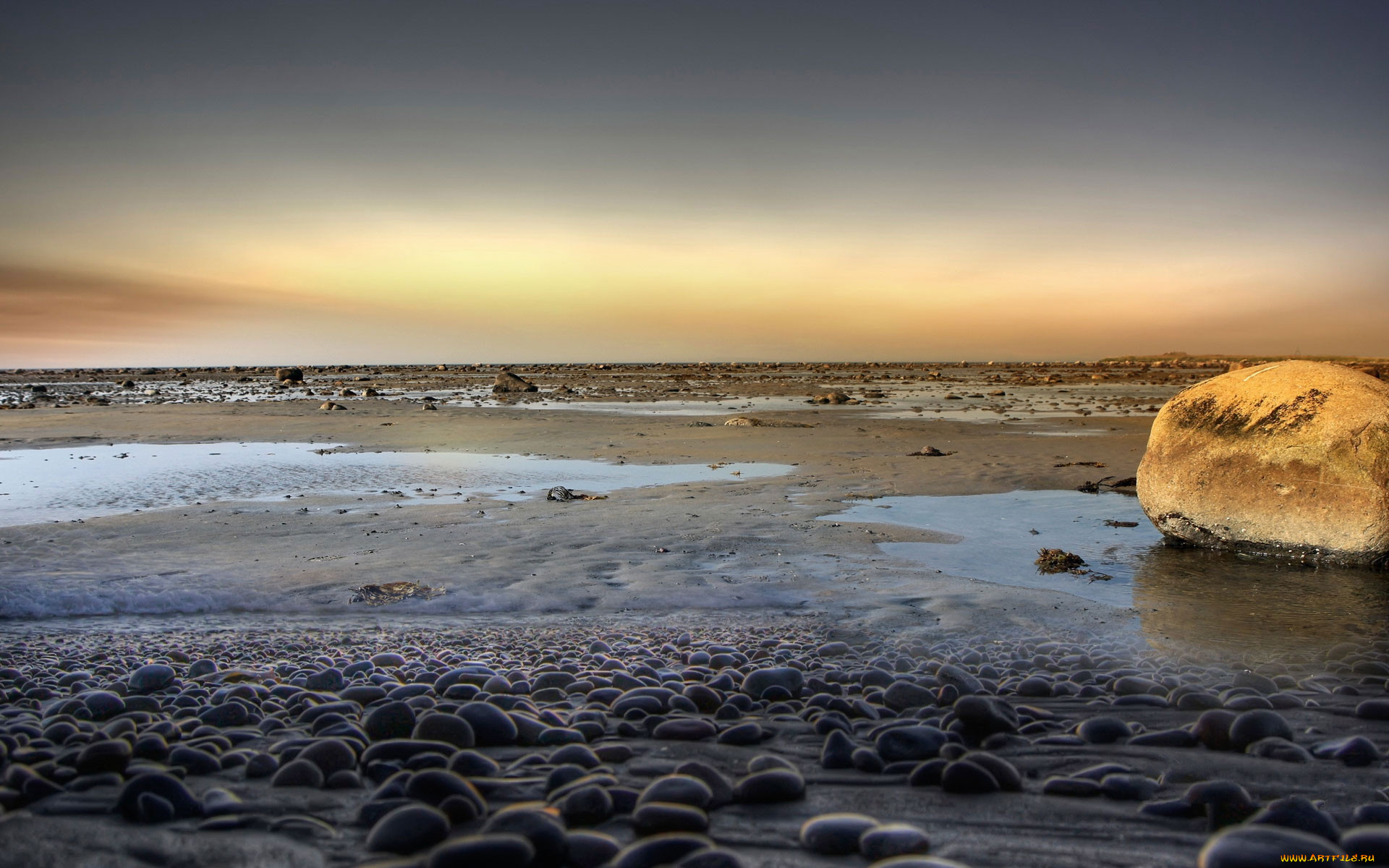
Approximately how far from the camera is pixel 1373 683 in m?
3.52

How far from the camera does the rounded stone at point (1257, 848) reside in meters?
2.01

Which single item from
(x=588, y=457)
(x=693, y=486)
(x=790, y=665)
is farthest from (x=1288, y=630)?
(x=588, y=457)

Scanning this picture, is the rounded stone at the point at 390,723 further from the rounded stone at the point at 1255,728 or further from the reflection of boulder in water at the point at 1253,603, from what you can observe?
the reflection of boulder in water at the point at 1253,603

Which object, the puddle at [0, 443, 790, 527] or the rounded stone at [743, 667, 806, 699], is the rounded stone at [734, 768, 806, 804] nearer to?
the rounded stone at [743, 667, 806, 699]

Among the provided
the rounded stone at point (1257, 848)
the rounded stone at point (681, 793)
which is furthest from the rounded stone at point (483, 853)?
the rounded stone at point (1257, 848)

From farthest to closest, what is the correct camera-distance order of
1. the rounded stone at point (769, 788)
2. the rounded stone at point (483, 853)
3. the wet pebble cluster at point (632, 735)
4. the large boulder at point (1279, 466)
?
the large boulder at point (1279, 466) → the rounded stone at point (769, 788) → the wet pebble cluster at point (632, 735) → the rounded stone at point (483, 853)

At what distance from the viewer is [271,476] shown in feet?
34.2

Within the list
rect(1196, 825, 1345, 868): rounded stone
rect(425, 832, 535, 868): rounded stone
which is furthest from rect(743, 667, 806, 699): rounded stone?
rect(1196, 825, 1345, 868): rounded stone

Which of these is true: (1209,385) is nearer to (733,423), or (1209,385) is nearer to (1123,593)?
(1123,593)

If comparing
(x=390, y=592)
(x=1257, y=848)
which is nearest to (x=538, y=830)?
(x=1257, y=848)

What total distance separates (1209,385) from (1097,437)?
897 cm

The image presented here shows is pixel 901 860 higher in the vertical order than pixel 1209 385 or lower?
lower

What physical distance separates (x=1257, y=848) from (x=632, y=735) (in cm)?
204

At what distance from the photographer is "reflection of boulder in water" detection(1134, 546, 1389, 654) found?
4.18m
